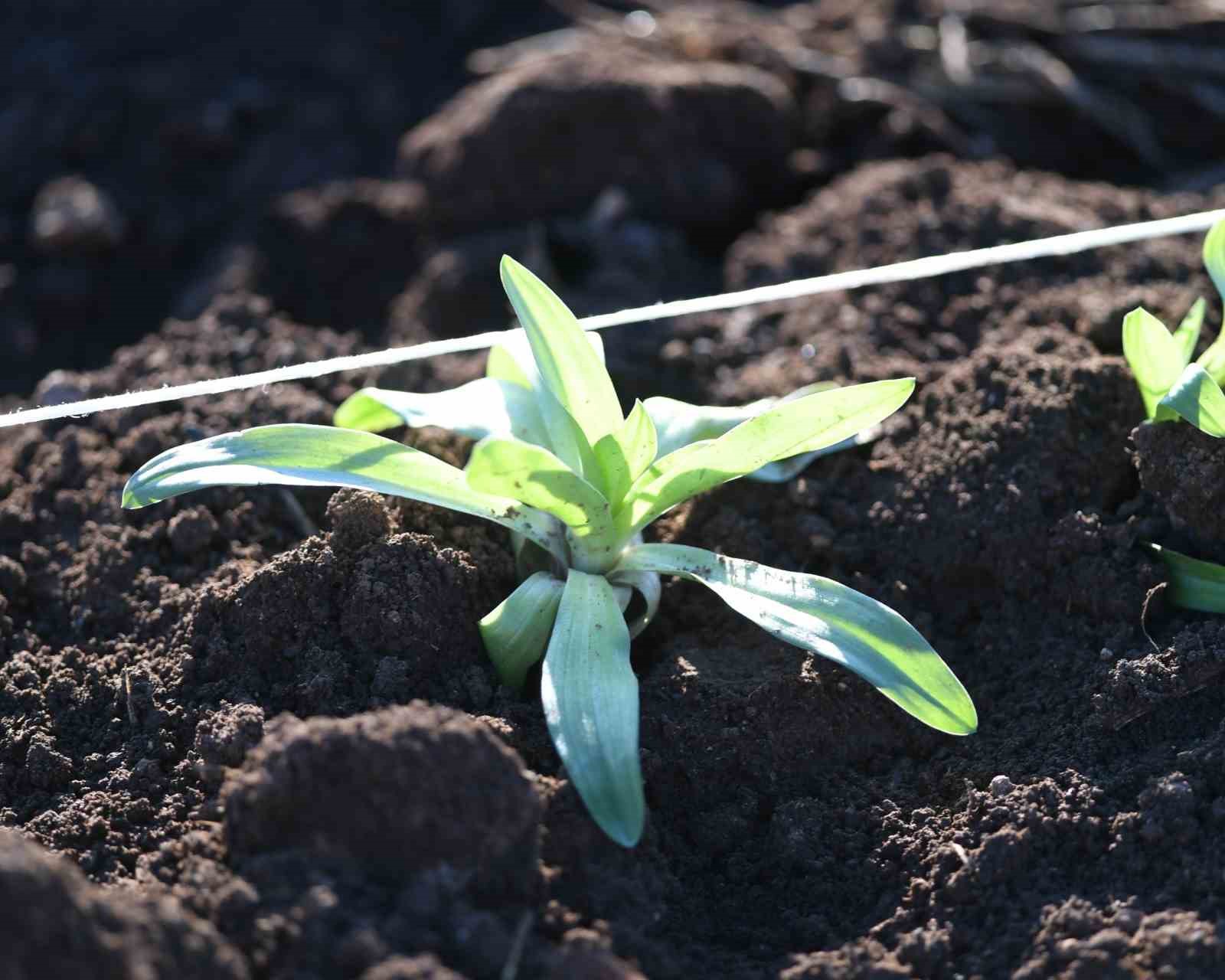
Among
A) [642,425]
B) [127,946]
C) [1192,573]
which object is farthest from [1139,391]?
[127,946]

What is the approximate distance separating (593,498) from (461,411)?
41cm

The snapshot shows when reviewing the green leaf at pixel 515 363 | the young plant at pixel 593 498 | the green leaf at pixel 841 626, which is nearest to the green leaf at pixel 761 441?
the young plant at pixel 593 498

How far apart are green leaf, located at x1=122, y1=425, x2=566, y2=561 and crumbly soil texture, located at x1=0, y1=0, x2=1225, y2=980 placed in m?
0.08

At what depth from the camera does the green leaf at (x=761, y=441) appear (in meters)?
1.97

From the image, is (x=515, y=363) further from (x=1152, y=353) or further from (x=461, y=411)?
(x=1152, y=353)

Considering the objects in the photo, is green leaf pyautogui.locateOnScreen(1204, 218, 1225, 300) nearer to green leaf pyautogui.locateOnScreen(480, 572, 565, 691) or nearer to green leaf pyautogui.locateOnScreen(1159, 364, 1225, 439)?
green leaf pyautogui.locateOnScreen(1159, 364, 1225, 439)

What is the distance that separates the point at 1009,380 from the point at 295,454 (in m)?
1.23

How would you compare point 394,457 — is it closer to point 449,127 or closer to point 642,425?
point 642,425

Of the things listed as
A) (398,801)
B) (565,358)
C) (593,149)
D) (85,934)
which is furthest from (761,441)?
(593,149)

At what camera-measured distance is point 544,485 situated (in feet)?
6.02

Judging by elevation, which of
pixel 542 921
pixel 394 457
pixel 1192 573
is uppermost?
pixel 394 457

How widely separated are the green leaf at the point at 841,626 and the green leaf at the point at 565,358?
22 centimetres

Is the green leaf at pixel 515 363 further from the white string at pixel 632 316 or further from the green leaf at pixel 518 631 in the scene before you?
the green leaf at pixel 518 631

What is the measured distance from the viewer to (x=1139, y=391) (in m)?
2.31
